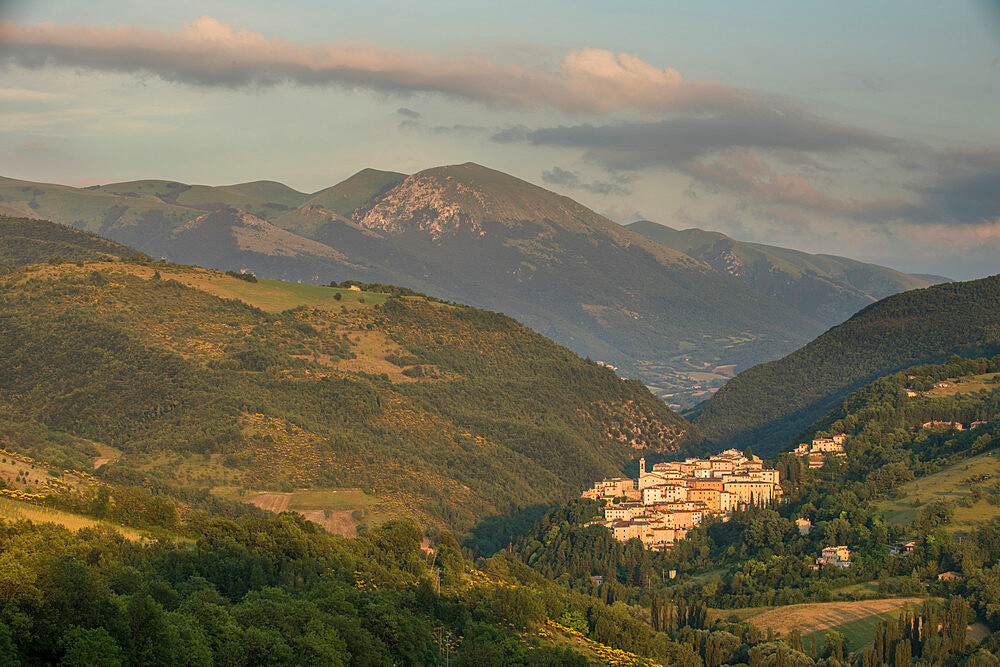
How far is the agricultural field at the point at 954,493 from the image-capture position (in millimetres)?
134500

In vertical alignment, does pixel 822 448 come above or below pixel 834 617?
above

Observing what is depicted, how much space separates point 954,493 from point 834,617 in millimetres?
34408

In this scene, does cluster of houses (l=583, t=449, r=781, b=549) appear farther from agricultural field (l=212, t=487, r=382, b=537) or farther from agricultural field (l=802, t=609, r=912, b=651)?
agricultural field (l=802, t=609, r=912, b=651)

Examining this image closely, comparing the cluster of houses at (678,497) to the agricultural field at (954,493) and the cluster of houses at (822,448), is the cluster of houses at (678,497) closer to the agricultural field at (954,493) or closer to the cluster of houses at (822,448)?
the cluster of houses at (822,448)

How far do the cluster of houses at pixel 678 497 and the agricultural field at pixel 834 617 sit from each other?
3187 cm

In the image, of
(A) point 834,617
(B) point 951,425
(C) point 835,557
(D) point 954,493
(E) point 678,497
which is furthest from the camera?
(B) point 951,425

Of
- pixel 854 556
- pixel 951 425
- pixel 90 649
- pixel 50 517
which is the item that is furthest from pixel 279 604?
pixel 951 425

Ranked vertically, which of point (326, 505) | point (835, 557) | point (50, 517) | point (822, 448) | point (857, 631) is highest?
point (50, 517)

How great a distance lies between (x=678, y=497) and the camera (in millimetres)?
166625

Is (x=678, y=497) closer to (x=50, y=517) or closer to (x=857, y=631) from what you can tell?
(x=857, y=631)

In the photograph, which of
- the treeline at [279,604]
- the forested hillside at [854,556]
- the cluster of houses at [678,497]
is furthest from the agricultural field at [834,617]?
A: the cluster of houses at [678,497]

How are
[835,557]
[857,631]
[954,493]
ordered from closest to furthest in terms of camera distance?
1. [857,631]
2. [835,557]
3. [954,493]

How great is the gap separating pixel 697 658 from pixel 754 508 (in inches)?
2249

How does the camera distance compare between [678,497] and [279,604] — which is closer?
[279,604]
